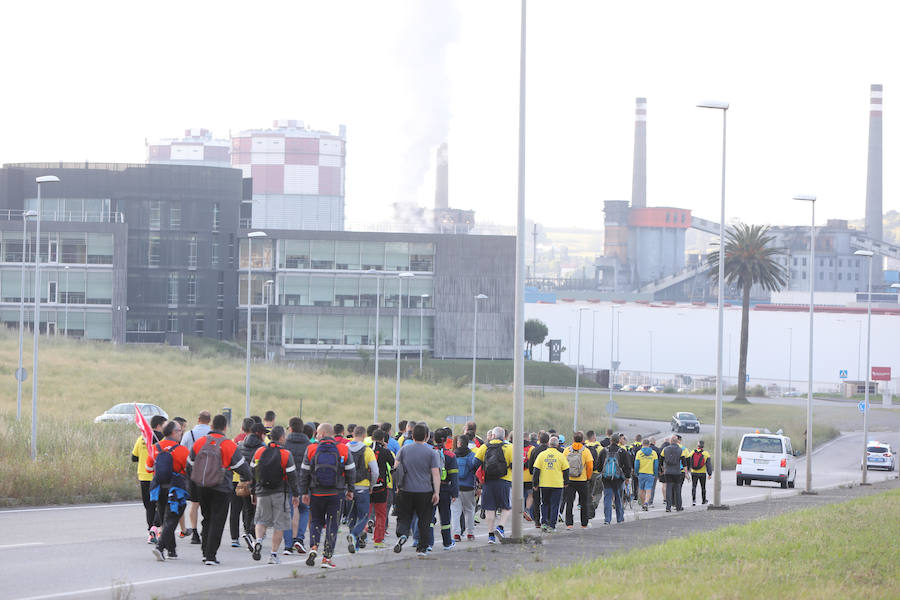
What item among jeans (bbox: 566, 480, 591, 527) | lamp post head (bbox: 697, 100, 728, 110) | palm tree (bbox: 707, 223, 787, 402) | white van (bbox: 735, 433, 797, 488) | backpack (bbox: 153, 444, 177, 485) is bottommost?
white van (bbox: 735, 433, 797, 488)

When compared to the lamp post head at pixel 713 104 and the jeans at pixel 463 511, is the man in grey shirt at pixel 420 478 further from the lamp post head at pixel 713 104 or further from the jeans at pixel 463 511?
the lamp post head at pixel 713 104

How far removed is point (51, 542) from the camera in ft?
50.9

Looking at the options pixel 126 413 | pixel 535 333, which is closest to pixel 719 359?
pixel 126 413

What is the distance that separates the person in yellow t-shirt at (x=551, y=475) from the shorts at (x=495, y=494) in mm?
985

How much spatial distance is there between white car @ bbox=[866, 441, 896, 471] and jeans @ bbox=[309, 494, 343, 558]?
43.9 meters

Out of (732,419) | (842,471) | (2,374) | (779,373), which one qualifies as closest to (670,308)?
(779,373)

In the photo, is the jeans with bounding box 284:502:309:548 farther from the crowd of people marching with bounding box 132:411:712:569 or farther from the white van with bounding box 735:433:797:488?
the white van with bounding box 735:433:797:488


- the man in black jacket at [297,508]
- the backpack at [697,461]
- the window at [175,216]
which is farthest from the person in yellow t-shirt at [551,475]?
the window at [175,216]

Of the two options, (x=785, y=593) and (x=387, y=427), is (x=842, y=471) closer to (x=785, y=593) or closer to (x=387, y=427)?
(x=387, y=427)

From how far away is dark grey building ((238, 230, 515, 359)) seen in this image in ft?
315

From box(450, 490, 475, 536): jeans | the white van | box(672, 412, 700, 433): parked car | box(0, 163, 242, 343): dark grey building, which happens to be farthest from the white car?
box(0, 163, 242, 343): dark grey building

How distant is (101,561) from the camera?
1377 centimetres

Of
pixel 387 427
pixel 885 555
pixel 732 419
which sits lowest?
pixel 732 419

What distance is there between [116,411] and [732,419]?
1786 inches
